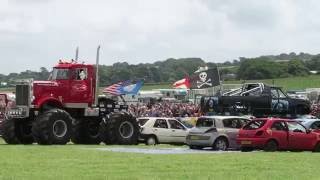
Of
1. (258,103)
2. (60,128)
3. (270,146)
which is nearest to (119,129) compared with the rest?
(60,128)

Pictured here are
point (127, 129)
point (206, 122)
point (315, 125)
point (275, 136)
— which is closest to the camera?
point (275, 136)

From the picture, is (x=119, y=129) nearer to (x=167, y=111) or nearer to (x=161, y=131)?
(x=161, y=131)

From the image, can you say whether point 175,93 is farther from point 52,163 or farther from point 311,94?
point 52,163

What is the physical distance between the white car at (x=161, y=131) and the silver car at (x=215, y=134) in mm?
3614

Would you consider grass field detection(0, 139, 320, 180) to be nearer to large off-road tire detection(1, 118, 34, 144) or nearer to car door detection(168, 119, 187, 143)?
large off-road tire detection(1, 118, 34, 144)

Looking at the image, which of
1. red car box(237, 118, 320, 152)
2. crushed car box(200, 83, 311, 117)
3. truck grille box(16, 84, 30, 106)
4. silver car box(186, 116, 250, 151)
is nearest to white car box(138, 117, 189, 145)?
silver car box(186, 116, 250, 151)

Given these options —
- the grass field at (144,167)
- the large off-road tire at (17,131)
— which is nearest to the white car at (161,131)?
the large off-road tire at (17,131)

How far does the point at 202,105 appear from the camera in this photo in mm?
38594

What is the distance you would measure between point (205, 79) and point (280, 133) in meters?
22.0

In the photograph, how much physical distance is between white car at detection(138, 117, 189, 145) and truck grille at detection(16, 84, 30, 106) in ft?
18.4

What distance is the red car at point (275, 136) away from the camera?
26016 millimetres

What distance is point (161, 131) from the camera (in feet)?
107

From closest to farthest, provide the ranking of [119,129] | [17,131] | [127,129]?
[119,129]
[127,129]
[17,131]

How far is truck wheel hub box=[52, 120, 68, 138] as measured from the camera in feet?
91.9
